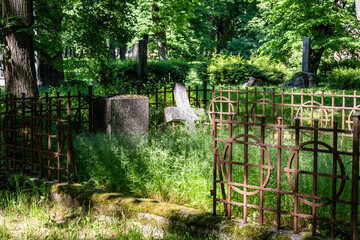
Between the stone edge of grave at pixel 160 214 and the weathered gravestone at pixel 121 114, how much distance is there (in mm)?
2175

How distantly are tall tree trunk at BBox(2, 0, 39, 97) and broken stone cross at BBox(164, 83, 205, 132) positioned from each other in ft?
8.85

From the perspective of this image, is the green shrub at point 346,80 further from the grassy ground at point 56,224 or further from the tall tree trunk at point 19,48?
the grassy ground at point 56,224

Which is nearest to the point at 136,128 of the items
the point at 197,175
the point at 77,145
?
the point at 77,145

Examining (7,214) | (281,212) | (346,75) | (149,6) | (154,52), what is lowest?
(7,214)

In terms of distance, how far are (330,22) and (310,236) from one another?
17.1 m

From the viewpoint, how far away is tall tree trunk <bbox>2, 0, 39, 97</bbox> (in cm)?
760

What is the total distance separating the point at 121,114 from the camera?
6953mm

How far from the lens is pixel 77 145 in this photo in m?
5.74

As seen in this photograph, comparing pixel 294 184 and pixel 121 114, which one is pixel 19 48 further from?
pixel 294 184

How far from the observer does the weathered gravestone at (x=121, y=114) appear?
6.86m

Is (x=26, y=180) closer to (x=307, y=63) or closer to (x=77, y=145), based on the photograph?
(x=77, y=145)

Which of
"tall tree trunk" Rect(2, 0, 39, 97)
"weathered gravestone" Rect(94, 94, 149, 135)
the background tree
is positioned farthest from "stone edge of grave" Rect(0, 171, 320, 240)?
the background tree

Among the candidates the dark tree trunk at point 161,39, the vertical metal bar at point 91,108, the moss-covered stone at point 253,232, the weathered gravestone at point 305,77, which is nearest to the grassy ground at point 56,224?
the moss-covered stone at point 253,232

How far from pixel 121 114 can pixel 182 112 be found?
124 cm
